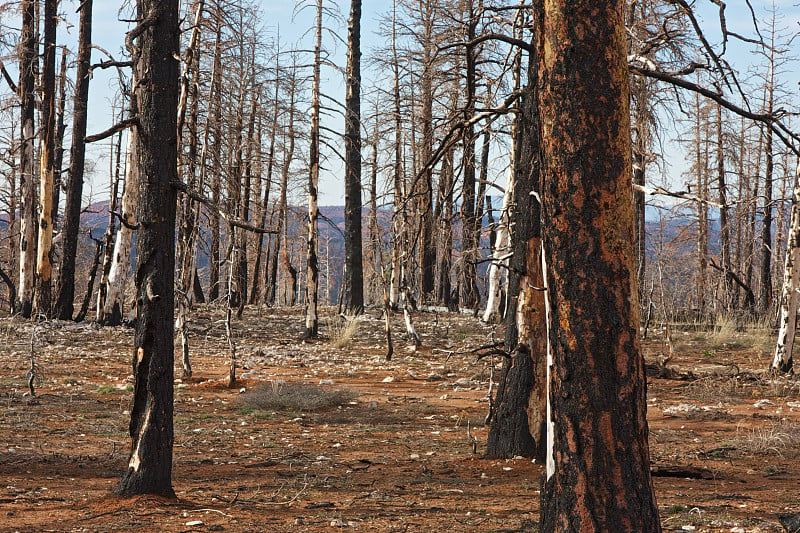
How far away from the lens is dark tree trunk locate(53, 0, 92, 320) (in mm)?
18969

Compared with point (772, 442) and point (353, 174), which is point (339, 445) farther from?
point (353, 174)

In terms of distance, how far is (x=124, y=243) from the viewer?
56.5 feet

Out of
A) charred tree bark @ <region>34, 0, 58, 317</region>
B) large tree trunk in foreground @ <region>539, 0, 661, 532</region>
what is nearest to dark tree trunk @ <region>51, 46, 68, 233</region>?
charred tree bark @ <region>34, 0, 58, 317</region>

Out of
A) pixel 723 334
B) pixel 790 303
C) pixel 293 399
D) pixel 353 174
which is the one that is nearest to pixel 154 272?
pixel 293 399

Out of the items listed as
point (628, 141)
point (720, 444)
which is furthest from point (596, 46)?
point (720, 444)

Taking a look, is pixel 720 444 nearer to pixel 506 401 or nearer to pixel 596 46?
pixel 506 401

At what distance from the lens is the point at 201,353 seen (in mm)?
15398

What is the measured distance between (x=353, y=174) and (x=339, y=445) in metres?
12.8

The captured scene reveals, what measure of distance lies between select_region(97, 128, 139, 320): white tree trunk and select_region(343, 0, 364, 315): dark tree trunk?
5698 mm

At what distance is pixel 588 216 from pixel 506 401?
3.71 metres

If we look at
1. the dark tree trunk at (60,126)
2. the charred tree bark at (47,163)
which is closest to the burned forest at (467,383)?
the charred tree bark at (47,163)

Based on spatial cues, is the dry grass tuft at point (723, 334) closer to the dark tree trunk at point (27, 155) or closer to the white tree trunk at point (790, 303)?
the white tree trunk at point (790, 303)

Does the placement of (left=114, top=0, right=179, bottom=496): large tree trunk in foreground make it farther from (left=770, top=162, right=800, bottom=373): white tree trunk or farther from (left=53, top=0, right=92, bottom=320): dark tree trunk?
(left=53, top=0, right=92, bottom=320): dark tree trunk

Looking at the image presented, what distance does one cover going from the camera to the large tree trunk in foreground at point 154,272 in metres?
5.02
